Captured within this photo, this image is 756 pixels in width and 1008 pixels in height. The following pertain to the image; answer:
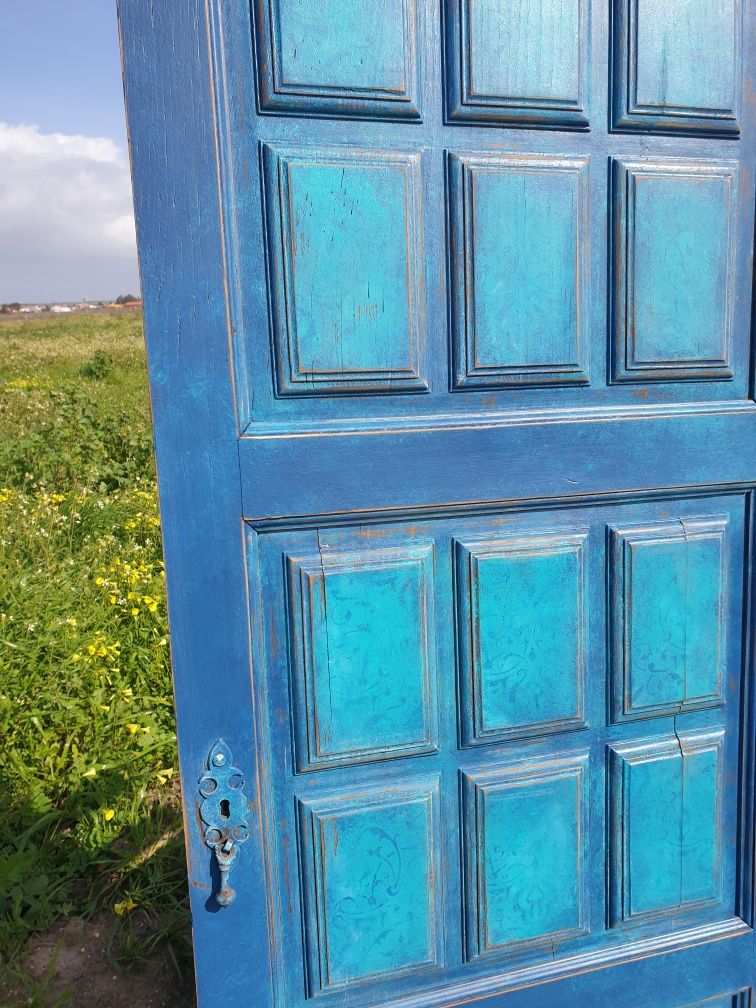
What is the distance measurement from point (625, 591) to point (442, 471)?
0.43 m

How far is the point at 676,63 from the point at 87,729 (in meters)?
2.99

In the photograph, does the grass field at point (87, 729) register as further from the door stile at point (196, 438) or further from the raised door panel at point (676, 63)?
the raised door panel at point (676, 63)

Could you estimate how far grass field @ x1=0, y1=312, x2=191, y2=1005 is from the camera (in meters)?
2.72

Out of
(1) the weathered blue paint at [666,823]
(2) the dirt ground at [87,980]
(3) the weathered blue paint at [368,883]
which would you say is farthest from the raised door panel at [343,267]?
(2) the dirt ground at [87,980]

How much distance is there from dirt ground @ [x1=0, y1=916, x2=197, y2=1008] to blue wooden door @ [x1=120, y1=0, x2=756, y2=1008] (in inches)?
41.4

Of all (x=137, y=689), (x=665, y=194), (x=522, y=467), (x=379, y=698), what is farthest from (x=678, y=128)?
(x=137, y=689)

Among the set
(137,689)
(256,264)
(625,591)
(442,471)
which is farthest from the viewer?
(137,689)

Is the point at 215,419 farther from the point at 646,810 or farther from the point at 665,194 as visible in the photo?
the point at 646,810

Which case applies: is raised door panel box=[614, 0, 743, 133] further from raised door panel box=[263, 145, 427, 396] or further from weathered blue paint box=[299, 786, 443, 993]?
weathered blue paint box=[299, 786, 443, 993]

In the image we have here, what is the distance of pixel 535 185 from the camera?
1.49m

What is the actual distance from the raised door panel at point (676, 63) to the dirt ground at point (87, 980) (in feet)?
7.95

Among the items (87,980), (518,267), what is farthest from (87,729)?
(518,267)

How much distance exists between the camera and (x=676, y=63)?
60.1 inches

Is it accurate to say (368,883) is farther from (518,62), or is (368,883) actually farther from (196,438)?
(518,62)
